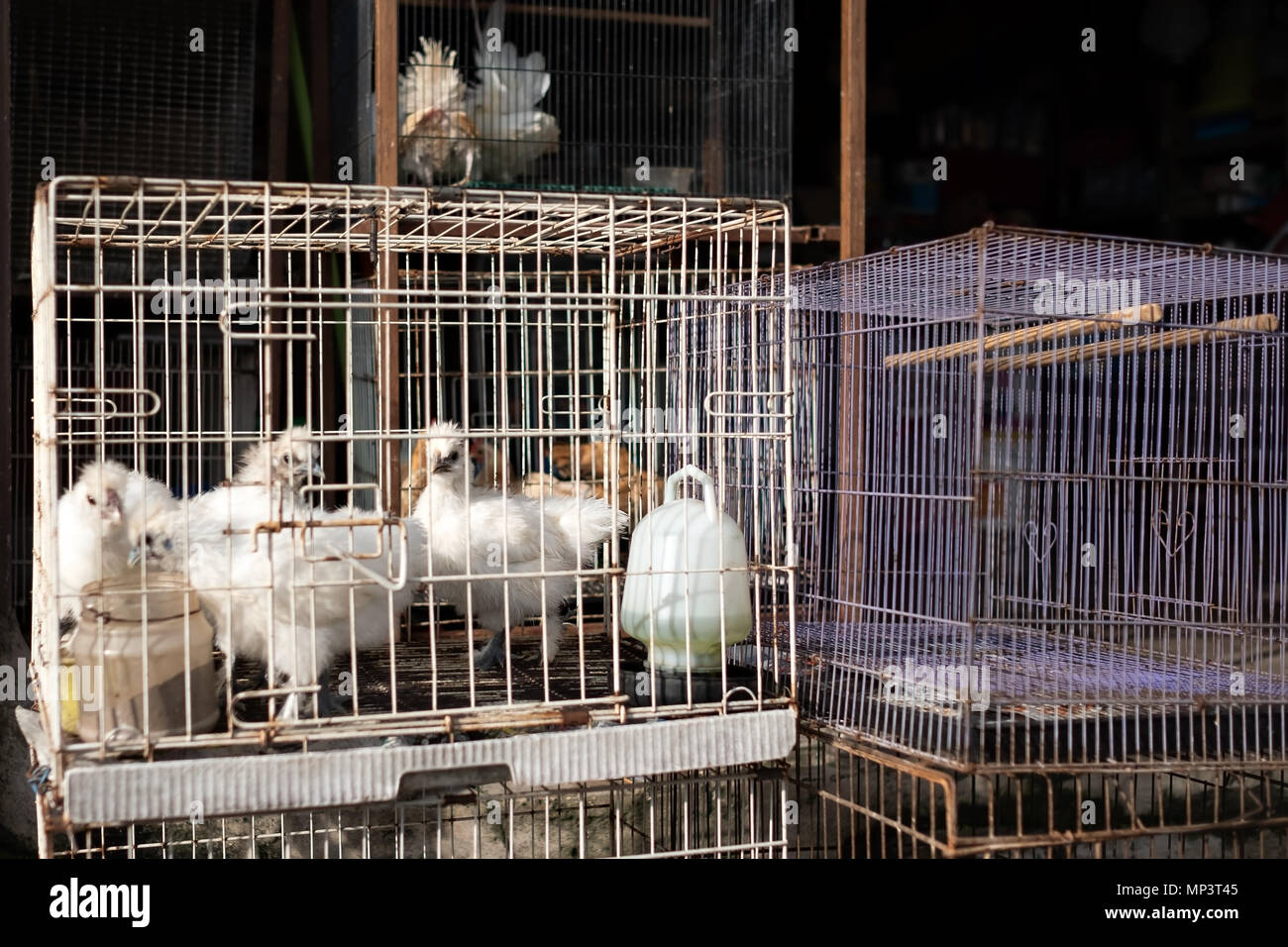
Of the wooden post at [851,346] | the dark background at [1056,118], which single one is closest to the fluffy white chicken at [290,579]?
the wooden post at [851,346]

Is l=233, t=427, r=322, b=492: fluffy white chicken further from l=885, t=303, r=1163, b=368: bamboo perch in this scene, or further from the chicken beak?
l=885, t=303, r=1163, b=368: bamboo perch

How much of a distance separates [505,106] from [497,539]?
7.51 feet

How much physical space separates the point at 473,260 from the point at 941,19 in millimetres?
3142

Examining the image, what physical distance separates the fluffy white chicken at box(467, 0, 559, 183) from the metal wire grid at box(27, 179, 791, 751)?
437mm

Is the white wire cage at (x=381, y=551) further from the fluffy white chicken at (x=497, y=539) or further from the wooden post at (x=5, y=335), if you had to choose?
the wooden post at (x=5, y=335)

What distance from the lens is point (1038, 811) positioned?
5512 millimetres

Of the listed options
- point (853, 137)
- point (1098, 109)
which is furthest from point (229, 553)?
point (1098, 109)

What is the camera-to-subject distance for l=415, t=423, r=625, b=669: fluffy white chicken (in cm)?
438

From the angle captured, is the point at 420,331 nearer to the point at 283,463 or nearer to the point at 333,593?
the point at 283,463

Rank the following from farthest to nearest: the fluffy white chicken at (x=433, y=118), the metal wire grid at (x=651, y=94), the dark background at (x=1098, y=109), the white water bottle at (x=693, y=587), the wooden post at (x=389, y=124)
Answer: the dark background at (x=1098, y=109), the metal wire grid at (x=651, y=94), the fluffy white chicken at (x=433, y=118), the wooden post at (x=389, y=124), the white water bottle at (x=693, y=587)

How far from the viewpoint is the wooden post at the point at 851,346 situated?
189 inches

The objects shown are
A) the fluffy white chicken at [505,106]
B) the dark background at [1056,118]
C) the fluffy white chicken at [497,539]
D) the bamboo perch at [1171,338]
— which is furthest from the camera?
the dark background at [1056,118]

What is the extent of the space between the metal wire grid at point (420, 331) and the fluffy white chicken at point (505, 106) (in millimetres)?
437
